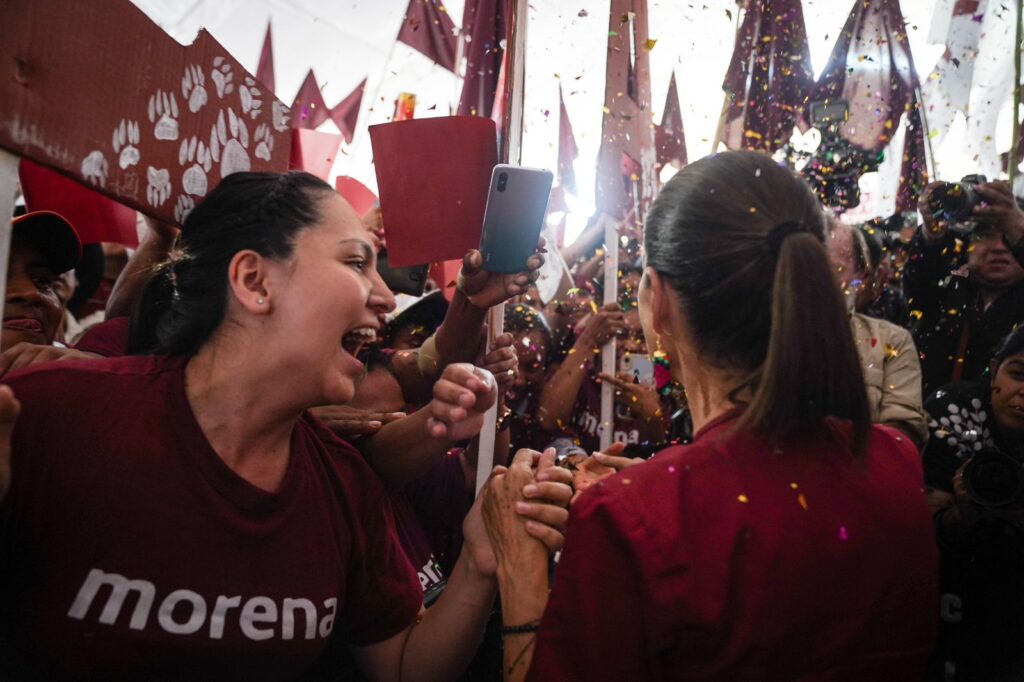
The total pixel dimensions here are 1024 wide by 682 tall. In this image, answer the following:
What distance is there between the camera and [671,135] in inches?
213

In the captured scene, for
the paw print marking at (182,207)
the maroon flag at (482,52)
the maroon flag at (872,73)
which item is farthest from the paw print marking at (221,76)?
the maroon flag at (872,73)

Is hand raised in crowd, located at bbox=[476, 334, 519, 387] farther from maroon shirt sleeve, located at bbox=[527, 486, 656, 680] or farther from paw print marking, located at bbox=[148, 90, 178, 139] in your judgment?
maroon shirt sleeve, located at bbox=[527, 486, 656, 680]

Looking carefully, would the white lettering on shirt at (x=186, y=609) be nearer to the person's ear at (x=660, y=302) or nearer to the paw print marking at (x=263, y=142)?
the person's ear at (x=660, y=302)

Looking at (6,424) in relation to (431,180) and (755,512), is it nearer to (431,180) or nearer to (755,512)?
(755,512)

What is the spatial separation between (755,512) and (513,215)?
4.22 feet

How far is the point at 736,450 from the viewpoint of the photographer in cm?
128

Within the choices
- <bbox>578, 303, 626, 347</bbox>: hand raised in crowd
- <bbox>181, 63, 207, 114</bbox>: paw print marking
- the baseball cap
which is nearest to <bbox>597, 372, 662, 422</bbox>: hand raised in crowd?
<bbox>578, 303, 626, 347</bbox>: hand raised in crowd

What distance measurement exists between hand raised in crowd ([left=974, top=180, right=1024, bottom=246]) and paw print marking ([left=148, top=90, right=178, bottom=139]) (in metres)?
2.86

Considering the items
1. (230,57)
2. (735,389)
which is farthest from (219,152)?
Answer: (735,389)

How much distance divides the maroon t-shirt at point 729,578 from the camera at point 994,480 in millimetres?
1600

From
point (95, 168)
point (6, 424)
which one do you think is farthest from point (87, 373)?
point (95, 168)

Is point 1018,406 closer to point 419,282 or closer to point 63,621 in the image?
point 419,282

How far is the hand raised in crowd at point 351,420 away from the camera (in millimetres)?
2201

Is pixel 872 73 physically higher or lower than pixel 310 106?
lower
